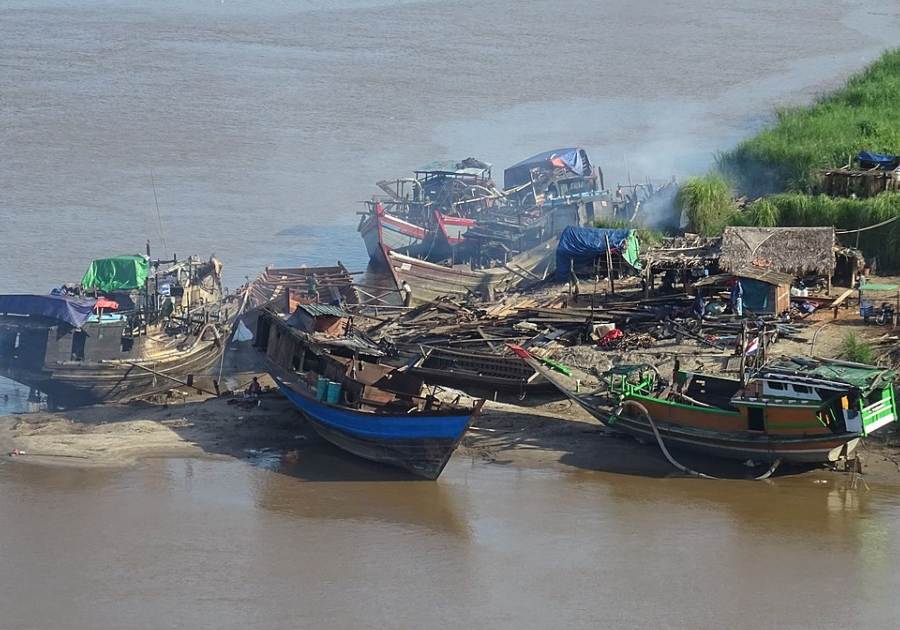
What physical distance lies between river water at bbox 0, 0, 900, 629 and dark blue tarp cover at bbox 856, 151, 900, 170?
962 centimetres

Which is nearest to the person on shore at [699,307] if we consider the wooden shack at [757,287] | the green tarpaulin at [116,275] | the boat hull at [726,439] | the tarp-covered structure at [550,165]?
the wooden shack at [757,287]

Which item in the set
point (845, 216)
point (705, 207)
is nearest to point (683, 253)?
point (705, 207)

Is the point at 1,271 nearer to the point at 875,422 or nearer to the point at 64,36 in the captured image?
the point at 875,422

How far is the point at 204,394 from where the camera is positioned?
26.9 meters

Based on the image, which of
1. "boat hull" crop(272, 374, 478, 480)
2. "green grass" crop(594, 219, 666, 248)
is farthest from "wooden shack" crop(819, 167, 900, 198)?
"boat hull" crop(272, 374, 478, 480)

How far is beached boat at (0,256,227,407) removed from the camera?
86.7 ft

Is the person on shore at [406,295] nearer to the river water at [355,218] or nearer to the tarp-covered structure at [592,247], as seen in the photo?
the tarp-covered structure at [592,247]

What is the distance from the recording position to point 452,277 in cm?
3316

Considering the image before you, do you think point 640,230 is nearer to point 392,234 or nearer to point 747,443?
point 392,234

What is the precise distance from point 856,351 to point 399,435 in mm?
7844

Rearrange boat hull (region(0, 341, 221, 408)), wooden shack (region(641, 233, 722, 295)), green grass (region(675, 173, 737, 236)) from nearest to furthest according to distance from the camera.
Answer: boat hull (region(0, 341, 221, 408)) → wooden shack (region(641, 233, 722, 295)) → green grass (region(675, 173, 737, 236))

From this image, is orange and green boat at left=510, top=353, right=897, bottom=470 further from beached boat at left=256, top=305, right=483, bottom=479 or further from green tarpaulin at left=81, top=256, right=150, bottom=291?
green tarpaulin at left=81, top=256, right=150, bottom=291

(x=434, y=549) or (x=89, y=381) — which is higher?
(x=89, y=381)

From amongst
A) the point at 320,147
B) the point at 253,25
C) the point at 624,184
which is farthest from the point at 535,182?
the point at 253,25
